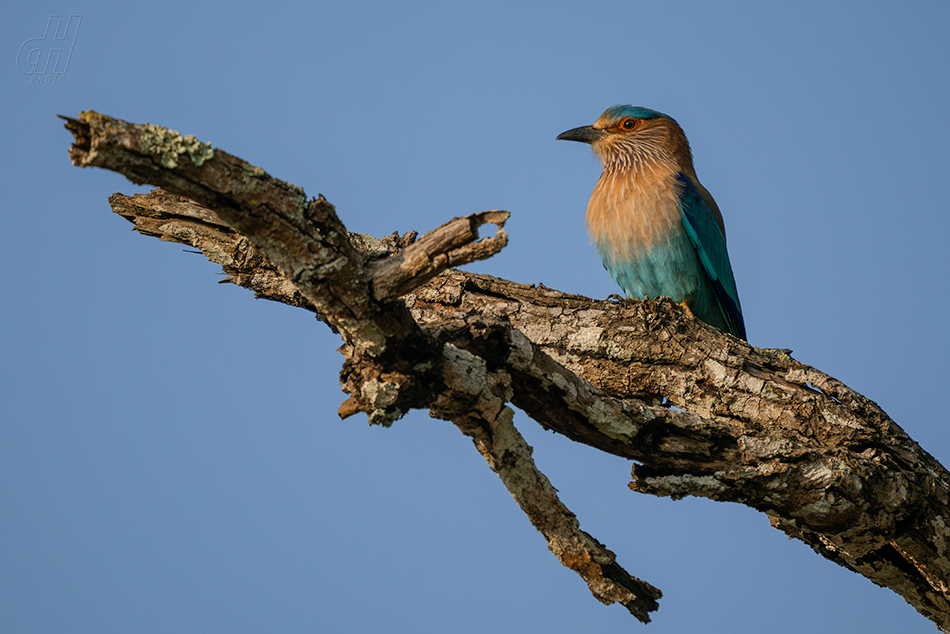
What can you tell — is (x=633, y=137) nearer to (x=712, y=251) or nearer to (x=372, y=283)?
(x=712, y=251)

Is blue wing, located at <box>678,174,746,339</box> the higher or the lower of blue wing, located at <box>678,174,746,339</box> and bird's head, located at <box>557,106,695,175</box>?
the lower

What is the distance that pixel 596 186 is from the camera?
646 cm

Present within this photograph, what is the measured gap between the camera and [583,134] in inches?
269

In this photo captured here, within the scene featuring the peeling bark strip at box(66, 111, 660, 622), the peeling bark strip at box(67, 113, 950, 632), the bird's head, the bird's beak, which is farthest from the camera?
the bird's beak

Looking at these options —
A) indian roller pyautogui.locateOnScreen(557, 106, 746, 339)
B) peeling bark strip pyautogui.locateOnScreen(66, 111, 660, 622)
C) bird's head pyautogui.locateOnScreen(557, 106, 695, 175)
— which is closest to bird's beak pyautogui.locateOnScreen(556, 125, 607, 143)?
bird's head pyautogui.locateOnScreen(557, 106, 695, 175)

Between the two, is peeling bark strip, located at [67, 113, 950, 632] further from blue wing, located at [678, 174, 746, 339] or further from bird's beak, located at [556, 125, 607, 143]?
bird's beak, located at [556, 125, 607, 143]

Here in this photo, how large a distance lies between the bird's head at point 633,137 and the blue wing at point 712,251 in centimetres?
52

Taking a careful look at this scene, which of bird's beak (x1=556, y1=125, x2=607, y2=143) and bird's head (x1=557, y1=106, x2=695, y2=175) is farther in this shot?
bird's beak (x1=556, y1=125, x2=607, y2=143)

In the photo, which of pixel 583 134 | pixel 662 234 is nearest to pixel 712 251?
pixel 662 234

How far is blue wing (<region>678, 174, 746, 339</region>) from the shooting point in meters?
5.79

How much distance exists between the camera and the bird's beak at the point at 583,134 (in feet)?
22.4

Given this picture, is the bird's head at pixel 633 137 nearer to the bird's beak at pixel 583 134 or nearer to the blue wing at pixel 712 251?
the bird's beak at pixel 583 134

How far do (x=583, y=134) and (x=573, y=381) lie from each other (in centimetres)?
457

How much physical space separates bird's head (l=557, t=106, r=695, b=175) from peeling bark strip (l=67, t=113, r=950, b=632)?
263 centimetres
